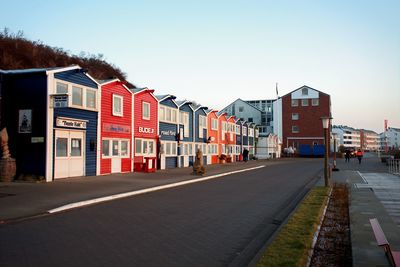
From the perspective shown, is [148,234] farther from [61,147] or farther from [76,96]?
[76,96]

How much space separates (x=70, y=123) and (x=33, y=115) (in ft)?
6.13

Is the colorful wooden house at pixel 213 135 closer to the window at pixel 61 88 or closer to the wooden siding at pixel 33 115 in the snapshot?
the window at pixel 61 88

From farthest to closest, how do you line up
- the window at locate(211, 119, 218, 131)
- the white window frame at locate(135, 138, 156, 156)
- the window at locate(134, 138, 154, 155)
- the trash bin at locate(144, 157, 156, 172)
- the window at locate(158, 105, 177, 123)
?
the window at locate(211, 119, 218, 131), the window at locate(158, 105, 177, 123), the white window frame at locate(135, 138, 156, 156), the window at locate(134, 138, 154, 155), the trash bin at locate(144, 157, 156, 172)

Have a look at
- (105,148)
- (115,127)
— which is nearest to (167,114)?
(115,127)

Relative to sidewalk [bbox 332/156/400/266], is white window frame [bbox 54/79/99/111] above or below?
above

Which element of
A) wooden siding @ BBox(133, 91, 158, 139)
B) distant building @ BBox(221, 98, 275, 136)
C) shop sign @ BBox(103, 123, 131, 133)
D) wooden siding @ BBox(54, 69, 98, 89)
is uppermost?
distant building @ BBox(221, 98, 275, 136)

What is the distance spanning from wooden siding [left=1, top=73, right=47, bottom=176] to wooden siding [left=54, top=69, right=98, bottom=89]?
1.09 m

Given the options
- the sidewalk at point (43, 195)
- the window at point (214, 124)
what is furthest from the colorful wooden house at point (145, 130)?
the window at point (214, 124)

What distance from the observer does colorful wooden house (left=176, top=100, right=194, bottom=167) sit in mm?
34875

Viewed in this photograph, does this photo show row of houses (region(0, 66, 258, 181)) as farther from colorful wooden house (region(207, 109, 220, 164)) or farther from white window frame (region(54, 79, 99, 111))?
colorful wooden house (region(207, 109, 220, 164))

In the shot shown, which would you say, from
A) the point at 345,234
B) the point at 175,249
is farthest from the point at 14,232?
the point at 345,234

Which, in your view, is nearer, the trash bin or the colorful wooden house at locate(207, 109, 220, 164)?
the trash bin

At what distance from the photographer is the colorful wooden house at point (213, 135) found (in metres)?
42.8

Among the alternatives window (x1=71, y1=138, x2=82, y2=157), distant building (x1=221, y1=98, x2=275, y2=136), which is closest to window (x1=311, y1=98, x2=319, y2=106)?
distant building (x1=221, y1=98, x2=275, y2=136)
